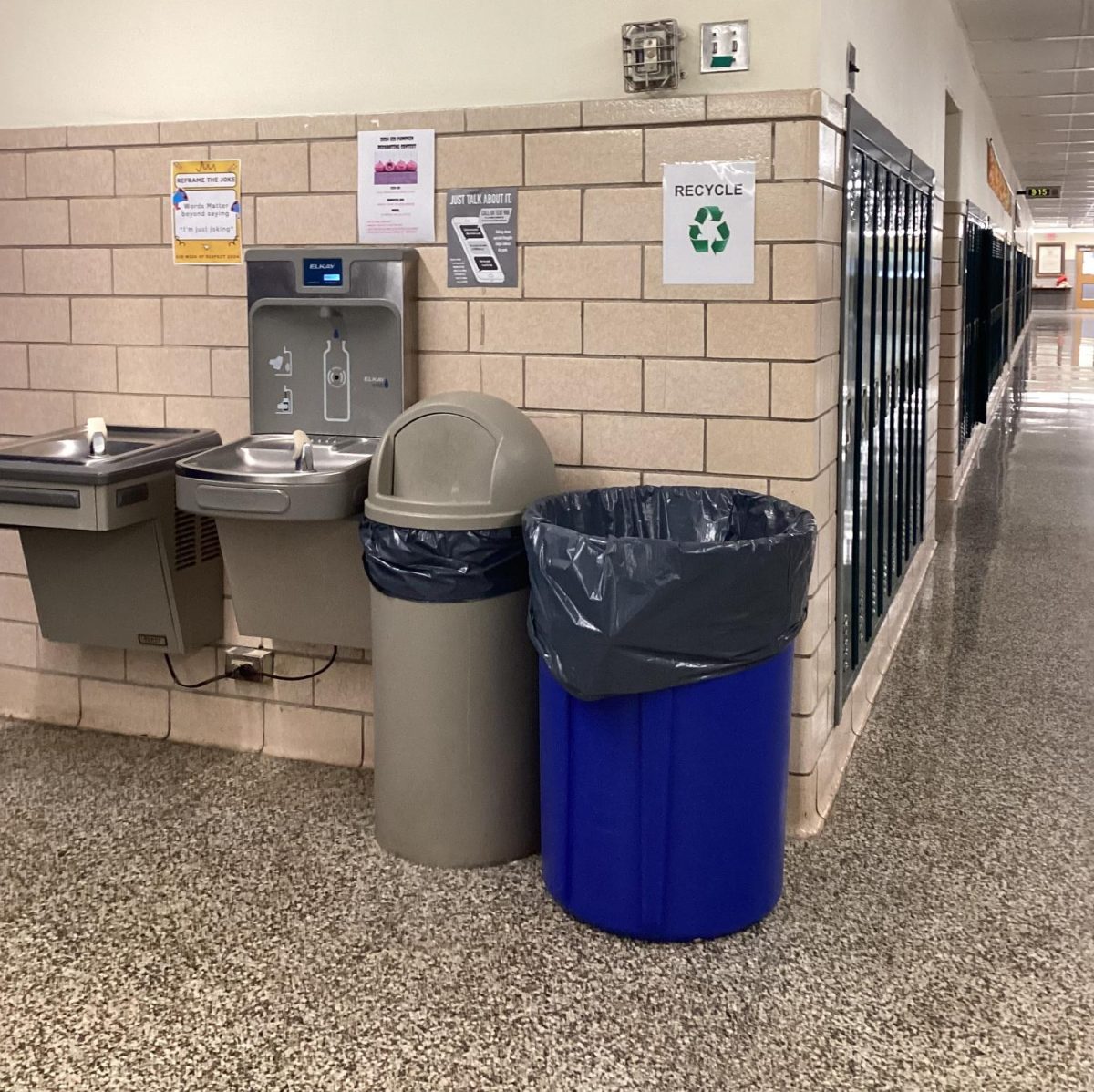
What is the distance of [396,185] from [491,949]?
1825 mm

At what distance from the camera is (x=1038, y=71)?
8.16 metres

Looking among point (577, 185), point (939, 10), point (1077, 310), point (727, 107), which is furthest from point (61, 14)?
point (1077, 310)

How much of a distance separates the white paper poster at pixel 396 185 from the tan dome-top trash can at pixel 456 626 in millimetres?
588

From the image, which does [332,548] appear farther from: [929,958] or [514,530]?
[929,958]

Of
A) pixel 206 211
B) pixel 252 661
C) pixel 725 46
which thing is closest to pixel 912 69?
pixel 725 46

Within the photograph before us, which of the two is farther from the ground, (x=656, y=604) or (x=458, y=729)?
(x=656, y=604)

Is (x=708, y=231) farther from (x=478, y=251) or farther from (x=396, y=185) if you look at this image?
Answer: (x=396, y=185)

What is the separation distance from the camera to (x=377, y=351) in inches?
127

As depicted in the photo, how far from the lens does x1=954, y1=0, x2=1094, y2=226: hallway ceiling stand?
6.49 meters

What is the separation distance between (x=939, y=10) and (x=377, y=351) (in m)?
3.72

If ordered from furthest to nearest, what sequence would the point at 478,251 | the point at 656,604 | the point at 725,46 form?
the point at 478,251
the point at 725,46
the point at 656,604

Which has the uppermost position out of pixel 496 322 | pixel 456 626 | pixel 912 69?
pixel 912 69

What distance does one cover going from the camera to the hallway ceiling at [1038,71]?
6.49 meters

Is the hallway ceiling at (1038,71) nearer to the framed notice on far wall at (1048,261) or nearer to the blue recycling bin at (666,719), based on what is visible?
the blue recycling bin at (666,719)
